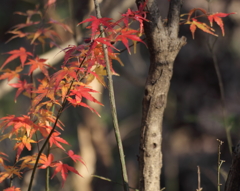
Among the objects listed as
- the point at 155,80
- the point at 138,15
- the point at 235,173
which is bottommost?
the point at 235,173

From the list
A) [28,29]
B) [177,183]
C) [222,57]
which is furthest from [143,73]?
[28,29]

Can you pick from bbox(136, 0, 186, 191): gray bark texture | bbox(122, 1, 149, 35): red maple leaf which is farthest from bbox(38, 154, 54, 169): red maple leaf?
bbox(122, 1, 149, 35): red maple leaf

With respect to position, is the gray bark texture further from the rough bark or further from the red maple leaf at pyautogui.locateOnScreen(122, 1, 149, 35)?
the rough bark

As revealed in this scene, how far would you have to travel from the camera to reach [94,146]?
1989 millimetres

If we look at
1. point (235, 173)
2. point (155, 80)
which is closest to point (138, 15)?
point (155, 80)

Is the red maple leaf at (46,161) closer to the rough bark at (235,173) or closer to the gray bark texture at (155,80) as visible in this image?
the gray bark texture at (155,80)

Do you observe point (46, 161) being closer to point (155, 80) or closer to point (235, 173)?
point (155, 80)

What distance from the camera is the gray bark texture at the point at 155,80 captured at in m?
0.85

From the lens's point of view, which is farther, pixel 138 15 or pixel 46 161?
pixel 46 161

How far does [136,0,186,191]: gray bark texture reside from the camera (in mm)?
850

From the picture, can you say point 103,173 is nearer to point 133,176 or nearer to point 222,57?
point 133,176

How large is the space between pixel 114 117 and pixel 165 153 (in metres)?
2.01

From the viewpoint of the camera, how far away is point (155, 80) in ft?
2.88

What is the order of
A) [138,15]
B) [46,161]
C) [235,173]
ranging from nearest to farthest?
[235,173] < [138,15] < [46,161]
